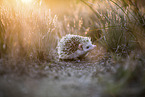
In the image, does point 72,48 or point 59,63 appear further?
point 72,48

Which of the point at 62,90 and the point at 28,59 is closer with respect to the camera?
the point at 62,90

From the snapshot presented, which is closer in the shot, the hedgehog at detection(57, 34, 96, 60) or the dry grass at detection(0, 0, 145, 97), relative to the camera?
the dry grass at detection(0, 0, 145, 97)

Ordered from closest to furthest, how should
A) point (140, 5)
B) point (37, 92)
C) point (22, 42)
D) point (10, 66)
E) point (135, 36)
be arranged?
point (37, 92) → point (10, 66) → point (22, 42) → point (135, 36) → point (140, 5)

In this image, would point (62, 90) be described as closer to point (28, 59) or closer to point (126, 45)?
point (28, 59)

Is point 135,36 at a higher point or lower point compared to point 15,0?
lower

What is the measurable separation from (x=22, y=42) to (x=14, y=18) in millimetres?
476

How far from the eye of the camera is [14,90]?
4.95ft

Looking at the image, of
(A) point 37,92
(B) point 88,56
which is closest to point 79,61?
(B) point 88,56

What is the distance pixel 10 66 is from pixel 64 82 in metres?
0.81

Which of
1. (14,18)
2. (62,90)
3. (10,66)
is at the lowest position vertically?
(62,90)

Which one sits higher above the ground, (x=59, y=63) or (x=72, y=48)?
(x=72, y=48)

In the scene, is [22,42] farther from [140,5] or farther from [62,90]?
[140,5]

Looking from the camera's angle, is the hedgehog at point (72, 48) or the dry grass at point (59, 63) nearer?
the dry grass at point (59, 63)

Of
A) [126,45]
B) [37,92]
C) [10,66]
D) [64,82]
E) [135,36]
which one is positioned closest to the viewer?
[37,92]
